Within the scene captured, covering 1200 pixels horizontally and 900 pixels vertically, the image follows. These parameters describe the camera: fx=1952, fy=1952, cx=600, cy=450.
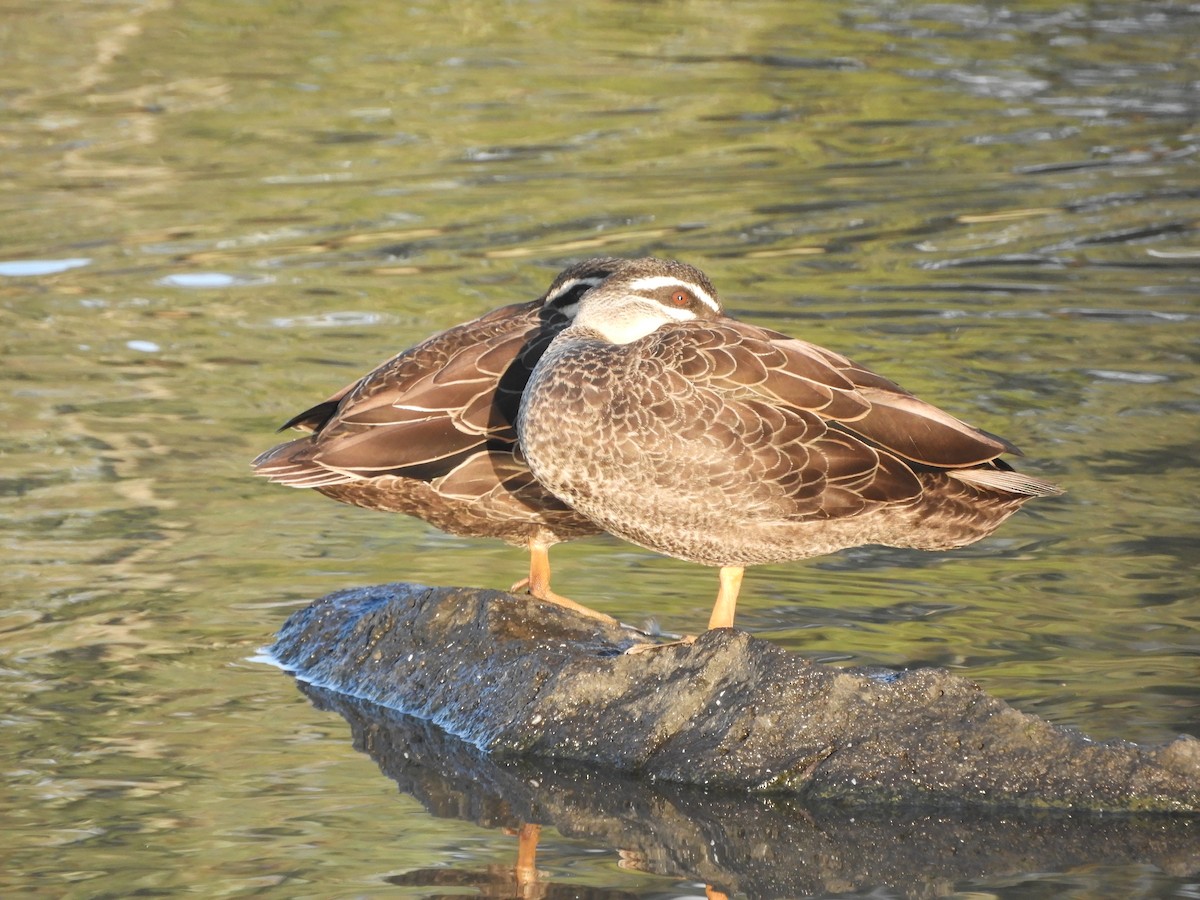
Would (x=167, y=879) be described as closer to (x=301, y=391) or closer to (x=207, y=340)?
(x=301, y=391)

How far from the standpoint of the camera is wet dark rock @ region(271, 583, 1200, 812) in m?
5.91

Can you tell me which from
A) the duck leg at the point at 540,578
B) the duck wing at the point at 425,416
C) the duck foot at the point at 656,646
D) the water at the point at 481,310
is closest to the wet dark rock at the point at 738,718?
the duck foot at the point at 656,646

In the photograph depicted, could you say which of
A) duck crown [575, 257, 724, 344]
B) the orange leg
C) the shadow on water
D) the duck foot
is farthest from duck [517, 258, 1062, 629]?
the orange leg

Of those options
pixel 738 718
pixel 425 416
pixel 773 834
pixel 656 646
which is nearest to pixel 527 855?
pixel 773 834

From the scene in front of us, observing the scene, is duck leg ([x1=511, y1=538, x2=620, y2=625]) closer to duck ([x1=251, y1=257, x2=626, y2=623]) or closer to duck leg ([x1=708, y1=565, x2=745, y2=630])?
duck ([x1=251, y1=257, x2=626, y2=623])

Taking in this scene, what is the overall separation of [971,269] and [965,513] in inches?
302

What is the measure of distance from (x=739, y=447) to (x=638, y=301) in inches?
31.7

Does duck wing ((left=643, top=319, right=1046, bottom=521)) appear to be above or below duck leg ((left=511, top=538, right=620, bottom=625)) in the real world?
above

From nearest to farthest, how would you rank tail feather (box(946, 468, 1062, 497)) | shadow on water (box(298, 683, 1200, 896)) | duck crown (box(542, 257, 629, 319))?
shadow on water (box(298, 683, 1200, 896)), tail feather (box(946, 468, 1062, 497)), duck crown (box(542, 257, 629, 319))

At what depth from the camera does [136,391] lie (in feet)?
38.5

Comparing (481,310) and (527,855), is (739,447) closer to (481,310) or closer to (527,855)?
(527,855)

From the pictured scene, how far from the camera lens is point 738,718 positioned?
6.20 m

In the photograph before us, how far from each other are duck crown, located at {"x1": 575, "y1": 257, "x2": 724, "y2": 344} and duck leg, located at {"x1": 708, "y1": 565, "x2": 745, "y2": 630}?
0.89m

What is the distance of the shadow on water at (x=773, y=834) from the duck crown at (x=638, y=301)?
1588 mm
